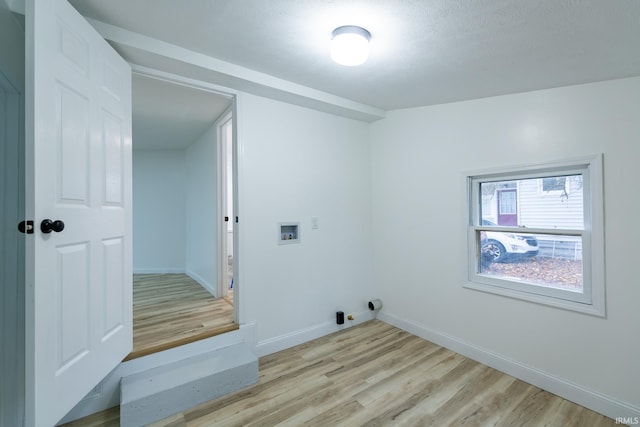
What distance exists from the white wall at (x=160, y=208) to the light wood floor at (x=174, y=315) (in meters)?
0.83

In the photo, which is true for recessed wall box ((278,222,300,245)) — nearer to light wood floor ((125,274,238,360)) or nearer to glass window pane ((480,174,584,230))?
light wood floor ((125,274,238,360))

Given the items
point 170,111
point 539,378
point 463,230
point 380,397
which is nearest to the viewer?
point 380,397

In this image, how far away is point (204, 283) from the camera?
154 inches

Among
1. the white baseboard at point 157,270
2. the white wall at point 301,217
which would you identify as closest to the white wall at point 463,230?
the white wall at point 301,217

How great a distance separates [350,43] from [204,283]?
11.6ft

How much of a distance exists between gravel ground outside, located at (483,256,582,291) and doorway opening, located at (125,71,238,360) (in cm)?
240

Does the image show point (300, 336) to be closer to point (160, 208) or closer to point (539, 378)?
point (539, 378)

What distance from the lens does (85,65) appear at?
4.71ft

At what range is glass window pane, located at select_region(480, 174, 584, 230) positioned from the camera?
6.65 feet

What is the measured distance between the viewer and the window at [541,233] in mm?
1895

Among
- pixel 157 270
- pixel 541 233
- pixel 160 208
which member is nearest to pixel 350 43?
pixel 541 233

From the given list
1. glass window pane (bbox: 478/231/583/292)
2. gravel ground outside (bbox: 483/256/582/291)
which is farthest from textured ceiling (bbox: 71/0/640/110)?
gravel ground outside (bbox: 483/256/582/291)

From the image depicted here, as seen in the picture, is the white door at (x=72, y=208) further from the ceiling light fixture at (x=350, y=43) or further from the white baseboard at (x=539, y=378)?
the white baseboard at (x=539, y=378)

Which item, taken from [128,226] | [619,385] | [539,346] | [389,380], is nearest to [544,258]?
[539,346]
